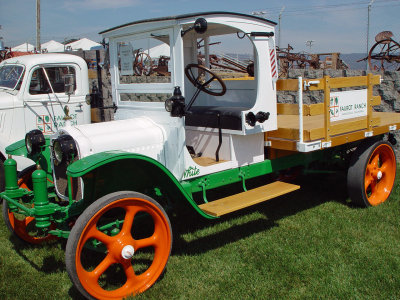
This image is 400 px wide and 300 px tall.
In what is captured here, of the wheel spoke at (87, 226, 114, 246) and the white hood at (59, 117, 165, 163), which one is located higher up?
the white hood at (59, 117, 165, 163)

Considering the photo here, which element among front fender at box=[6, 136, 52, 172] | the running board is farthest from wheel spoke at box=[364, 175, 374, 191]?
front fender at box=[6, 136, 52, 172]

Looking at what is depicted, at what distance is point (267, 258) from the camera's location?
3.81m

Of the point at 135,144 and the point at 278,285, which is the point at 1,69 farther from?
the point at 278,285

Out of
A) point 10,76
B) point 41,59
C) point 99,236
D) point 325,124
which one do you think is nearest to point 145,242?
point 99,236

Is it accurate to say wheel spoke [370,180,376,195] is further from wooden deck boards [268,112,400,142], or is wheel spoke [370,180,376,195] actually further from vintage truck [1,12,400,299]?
wooden deck boards [268,112,400,142]

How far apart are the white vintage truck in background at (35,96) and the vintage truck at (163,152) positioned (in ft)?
6.72

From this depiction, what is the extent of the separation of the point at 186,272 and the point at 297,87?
196 centimetres

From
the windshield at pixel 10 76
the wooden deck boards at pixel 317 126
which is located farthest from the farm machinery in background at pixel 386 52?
the windshield at pixel 10 76

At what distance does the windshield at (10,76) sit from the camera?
20.8ft

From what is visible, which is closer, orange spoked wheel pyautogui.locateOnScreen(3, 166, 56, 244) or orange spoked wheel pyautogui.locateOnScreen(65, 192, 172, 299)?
orange spoked wheel pyautogui.locateOnScreen(65, 192, 172, 299)

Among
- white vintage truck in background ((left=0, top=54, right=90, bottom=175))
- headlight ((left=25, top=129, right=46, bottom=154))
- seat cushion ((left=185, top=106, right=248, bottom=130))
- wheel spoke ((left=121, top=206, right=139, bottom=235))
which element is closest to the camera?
wheel spoke ((left=121, top=206, right=139, bottom=235))

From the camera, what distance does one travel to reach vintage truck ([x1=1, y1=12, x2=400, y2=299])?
3.14 meters

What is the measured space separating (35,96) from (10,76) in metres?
0.54

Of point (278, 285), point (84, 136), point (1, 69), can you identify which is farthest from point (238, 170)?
point (1, 69)
